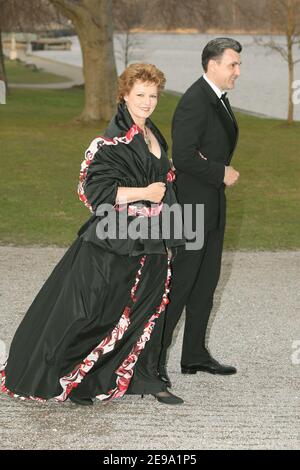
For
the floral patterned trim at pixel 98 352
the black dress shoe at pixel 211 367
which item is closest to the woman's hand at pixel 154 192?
the floral patterned trim at pixel 98 352

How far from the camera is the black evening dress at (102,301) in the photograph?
5.71 meters

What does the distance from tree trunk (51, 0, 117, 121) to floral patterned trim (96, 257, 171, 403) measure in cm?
1947

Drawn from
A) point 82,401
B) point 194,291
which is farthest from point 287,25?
point 82,401

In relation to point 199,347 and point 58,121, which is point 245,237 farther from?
point 58,121

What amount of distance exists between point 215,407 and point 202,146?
1470mm

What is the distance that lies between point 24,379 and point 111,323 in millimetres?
557

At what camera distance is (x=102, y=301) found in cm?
579

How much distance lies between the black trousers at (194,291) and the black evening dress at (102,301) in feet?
1.09

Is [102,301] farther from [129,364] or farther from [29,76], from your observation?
[29,76]

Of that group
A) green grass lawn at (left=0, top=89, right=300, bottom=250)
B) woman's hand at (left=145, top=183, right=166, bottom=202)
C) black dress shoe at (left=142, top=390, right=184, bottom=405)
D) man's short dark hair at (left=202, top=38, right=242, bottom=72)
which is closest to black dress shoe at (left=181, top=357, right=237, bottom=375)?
black dress shoe at (left=142, top=390, right=184, bottom=405)

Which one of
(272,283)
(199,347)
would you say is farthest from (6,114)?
(199,347)

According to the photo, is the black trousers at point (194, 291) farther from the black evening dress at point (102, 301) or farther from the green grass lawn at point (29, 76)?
the green grass lawn at point (29, 76)

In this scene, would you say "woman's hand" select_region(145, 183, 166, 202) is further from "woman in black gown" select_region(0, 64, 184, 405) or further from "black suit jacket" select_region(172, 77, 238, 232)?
"black suit jacket" select_region(172, 77, 238, 232)
